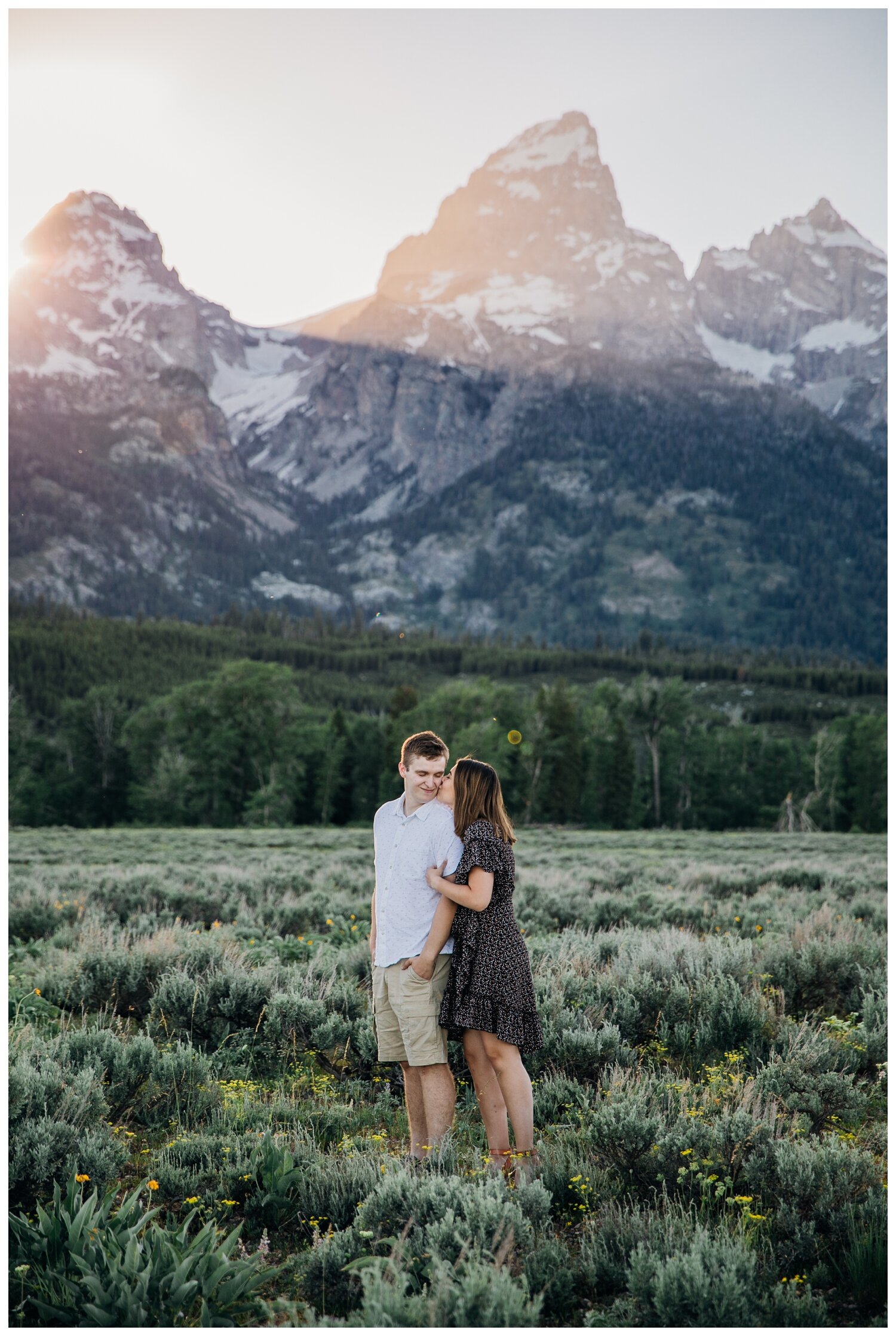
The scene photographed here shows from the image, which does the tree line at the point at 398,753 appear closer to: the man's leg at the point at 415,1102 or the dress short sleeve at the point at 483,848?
the man's leg at the point at 415,1102

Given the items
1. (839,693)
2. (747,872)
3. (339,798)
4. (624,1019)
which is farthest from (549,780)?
(839,693)

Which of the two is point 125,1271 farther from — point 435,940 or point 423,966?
point 435,940

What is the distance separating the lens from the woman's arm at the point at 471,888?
4461 mm

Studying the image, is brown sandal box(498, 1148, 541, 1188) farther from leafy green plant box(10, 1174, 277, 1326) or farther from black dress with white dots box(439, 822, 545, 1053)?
leafy green plant box(10, 1174, 277, 1326)

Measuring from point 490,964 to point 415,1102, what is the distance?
88 centimetres

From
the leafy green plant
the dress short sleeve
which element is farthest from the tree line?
the leafy green plant

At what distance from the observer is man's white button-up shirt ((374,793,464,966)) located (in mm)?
4633

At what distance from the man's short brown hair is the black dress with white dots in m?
0.42

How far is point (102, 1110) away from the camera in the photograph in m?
4.75

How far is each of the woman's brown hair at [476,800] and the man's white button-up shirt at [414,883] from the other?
0.07 m

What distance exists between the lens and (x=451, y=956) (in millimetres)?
4781

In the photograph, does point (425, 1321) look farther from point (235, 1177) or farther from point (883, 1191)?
point (883, 1191)

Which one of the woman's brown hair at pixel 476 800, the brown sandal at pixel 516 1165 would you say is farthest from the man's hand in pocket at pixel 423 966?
the brown sandal at pixel 516 1165

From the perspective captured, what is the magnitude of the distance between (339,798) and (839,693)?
433 ft
